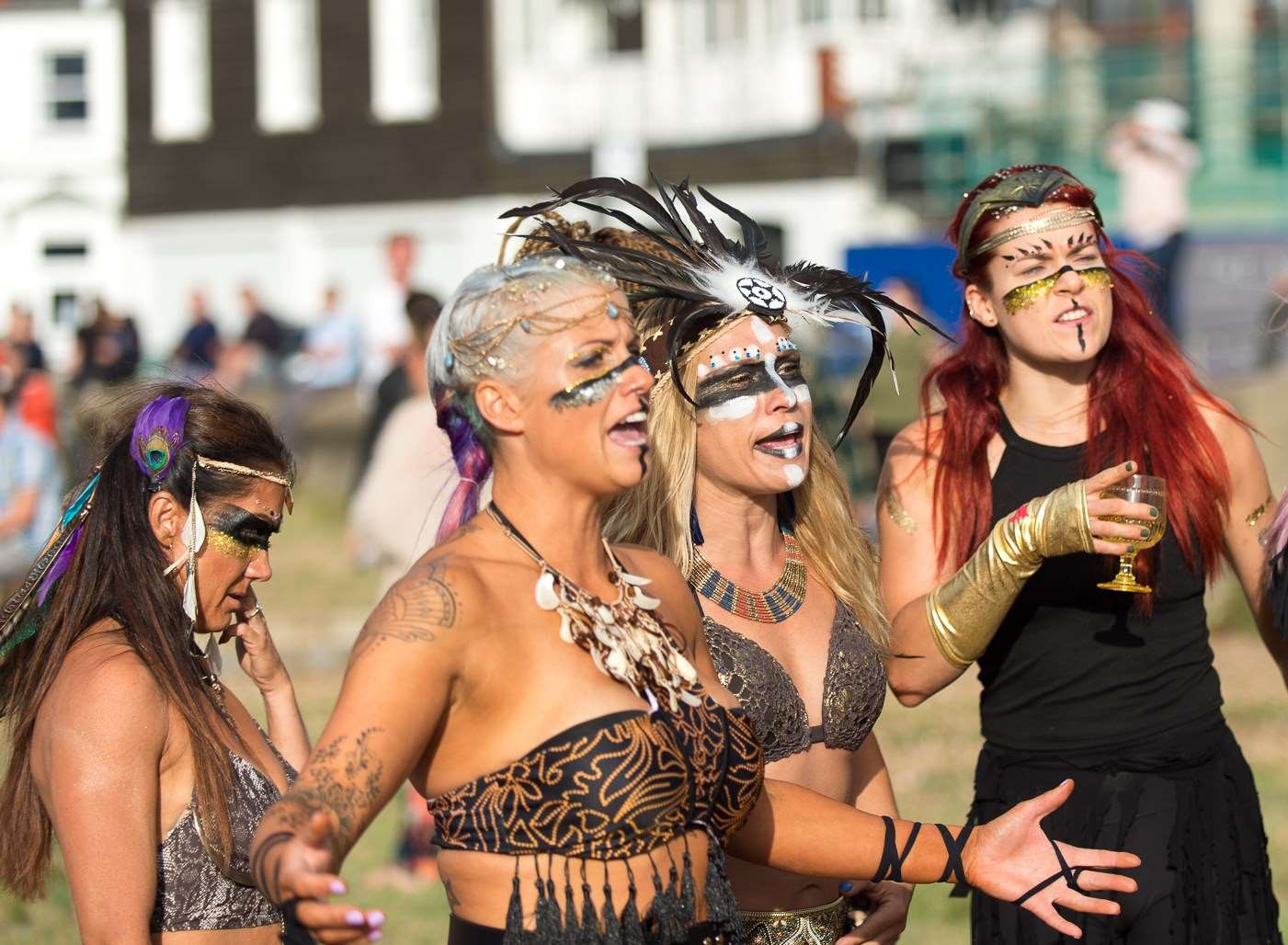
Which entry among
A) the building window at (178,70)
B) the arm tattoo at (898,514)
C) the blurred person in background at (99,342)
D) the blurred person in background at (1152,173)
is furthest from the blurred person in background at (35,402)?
the building window at (178,70)

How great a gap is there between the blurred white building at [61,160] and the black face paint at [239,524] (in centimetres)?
2772

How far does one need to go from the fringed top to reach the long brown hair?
56cm

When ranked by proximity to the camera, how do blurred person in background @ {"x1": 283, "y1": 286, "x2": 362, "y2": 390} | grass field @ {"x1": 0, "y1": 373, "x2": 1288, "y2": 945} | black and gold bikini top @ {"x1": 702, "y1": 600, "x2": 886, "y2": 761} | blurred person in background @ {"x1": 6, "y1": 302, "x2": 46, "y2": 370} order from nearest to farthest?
1. black and gold bikini top @ {"x1": 702, "y1": 600, "x2": 886, "y2": 761}
2. grass field @ {"x1": 0, "y1": 373, "x2": 1288, "y2": 945}
3. blurred person in background @ {"x1": 6, "y1": 302, "x2": 46, "y2": 370}
4. blurred person in background @ {"x1": 283, "y1": 286, "x2": 362, "y2": 390}

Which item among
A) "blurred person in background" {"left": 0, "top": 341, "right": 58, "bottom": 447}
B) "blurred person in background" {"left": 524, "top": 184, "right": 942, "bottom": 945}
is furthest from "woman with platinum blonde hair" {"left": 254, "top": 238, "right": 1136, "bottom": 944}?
"blurred person in background" {"left": 0, "top": 341, "right": 58, "bottom": 447}

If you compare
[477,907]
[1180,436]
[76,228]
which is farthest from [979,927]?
[76,228]

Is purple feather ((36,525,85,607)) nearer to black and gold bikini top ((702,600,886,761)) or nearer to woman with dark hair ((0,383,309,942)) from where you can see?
woman with dark hair ((0,383,309,942))

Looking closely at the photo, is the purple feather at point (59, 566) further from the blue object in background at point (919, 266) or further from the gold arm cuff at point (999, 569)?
the blue object in background at point (919, 266)

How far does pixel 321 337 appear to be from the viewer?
19.1 meters

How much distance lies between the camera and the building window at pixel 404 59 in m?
26.4

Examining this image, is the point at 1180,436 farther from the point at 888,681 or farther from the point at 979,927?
the point at 979,927

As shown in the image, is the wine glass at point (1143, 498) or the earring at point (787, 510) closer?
the wine glass at point (1143, 498)

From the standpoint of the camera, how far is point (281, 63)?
28484mm

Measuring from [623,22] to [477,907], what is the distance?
71.4 feet

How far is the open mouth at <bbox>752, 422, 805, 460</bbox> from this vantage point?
368 centimetres
